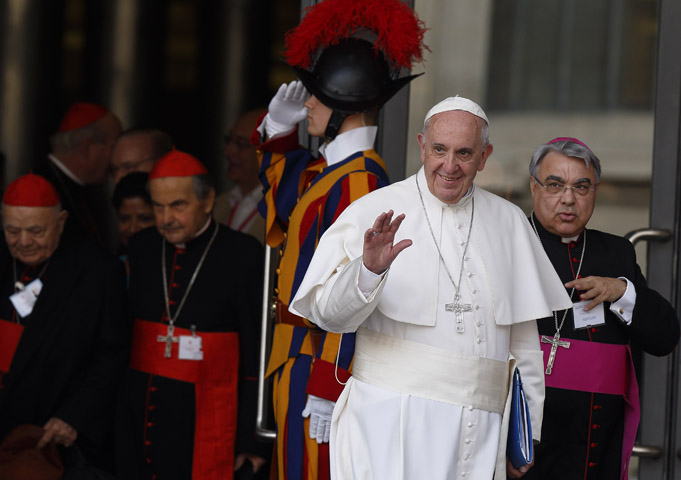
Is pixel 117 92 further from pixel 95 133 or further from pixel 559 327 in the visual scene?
pixel 559 327

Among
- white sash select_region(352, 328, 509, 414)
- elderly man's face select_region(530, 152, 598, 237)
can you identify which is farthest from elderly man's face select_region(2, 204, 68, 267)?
elderly man's face select_region(530, 152, 598, 237)

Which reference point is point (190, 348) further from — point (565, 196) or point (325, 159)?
point (565, 196)

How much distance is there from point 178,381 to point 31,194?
1.01m

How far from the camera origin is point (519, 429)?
339 cm

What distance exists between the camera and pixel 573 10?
4.84m

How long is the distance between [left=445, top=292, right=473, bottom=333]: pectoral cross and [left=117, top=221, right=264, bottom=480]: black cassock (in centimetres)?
159

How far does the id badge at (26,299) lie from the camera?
15.8 ft

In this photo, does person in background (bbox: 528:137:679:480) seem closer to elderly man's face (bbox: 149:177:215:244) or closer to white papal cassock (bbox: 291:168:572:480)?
white papal cassock (bbox: 291:168:572:480)

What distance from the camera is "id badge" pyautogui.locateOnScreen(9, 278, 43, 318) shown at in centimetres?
482

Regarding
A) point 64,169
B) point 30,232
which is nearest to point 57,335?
point 30,232

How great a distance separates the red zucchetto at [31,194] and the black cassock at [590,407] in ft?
7.06

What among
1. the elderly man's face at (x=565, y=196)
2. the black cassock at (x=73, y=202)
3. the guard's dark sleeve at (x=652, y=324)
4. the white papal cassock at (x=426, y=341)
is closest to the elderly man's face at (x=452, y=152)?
the white papal cassock at (x=426, y=341)

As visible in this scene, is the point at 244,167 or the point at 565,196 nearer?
the point at 565,196

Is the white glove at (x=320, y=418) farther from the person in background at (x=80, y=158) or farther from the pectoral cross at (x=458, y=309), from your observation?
the person in background at (x=80, y=158)
